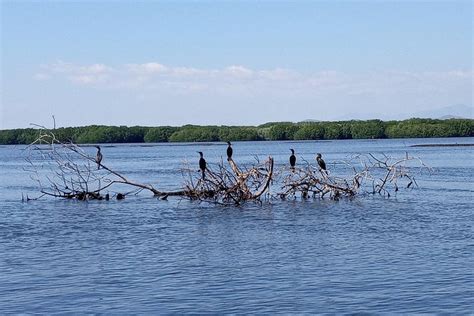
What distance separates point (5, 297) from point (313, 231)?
33.6ft

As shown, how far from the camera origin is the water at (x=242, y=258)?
13.8 metres

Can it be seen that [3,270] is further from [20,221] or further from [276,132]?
[276,132]

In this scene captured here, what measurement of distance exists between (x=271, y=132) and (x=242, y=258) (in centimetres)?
11700

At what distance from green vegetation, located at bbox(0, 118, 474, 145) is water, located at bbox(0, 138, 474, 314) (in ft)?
309

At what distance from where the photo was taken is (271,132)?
135m

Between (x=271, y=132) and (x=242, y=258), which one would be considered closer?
(x=242, y=258)

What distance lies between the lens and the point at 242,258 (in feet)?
59.7

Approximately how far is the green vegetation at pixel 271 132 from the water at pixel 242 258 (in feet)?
309

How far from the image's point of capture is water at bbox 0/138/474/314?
13.8m

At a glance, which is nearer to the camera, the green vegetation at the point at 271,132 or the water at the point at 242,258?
the water at the point at 242,258

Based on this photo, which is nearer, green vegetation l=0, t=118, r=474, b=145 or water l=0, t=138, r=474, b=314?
water l=0, t=138, r=474, b=314

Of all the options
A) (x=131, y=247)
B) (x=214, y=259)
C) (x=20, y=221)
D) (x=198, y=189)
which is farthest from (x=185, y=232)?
(x=198, y=189)

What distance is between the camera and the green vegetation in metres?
127

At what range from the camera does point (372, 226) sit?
2334 cm
